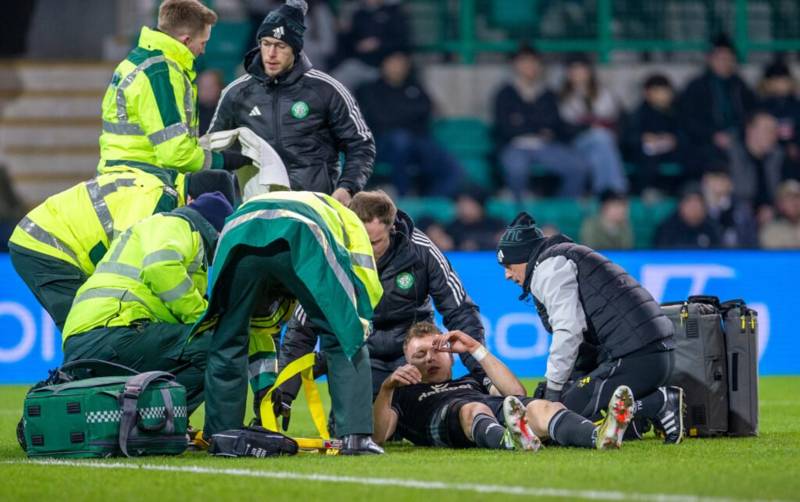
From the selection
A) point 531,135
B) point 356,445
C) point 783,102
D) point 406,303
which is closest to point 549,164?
point 531,135

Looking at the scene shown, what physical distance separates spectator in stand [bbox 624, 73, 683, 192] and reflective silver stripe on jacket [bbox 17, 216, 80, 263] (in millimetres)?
9318

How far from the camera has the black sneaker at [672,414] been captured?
307 inches

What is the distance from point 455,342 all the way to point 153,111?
90.4 inches

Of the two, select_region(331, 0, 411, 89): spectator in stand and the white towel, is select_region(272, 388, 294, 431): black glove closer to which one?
the white towel

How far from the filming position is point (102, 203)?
8695 millimetres

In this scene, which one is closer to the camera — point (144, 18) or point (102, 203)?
point (102, 203)

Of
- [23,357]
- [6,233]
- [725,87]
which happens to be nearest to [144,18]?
[6,233]

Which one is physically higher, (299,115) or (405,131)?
(405,131)

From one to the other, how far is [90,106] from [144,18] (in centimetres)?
120

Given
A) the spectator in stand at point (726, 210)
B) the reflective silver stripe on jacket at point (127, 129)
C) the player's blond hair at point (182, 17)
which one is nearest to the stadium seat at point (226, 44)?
the spectator in stand at point (726, 210)

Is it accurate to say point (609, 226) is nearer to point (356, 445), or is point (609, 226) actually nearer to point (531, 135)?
point (531, 135)

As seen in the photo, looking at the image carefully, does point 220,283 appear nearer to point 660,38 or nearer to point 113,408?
point 113,408

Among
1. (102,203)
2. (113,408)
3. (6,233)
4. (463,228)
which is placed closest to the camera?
(113,408)

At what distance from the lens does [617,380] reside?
307 inches
